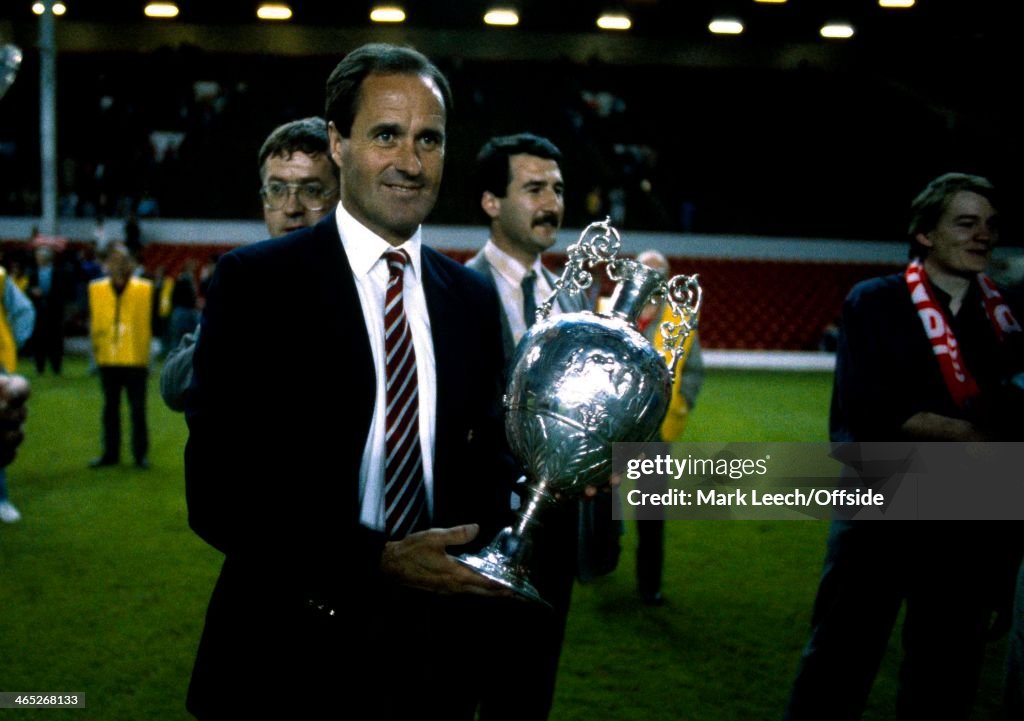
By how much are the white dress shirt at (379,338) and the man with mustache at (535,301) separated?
2.52 feet

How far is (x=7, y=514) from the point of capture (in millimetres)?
5379

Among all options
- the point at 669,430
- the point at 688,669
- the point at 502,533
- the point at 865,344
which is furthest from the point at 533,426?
the point at 669,430

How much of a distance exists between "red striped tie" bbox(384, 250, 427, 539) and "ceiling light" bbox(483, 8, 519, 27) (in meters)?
Result: 18.4

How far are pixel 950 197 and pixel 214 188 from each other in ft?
56.9

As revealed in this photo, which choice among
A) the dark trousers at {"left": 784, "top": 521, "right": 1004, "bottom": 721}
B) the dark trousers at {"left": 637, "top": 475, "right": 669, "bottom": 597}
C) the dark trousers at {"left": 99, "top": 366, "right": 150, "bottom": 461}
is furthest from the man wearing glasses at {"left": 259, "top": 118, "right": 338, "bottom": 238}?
the dark trousers at {"left": 99, "top": 366, "right": 150, "bottom": 461}

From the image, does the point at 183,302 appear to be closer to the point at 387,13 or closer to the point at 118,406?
the point at 118,406

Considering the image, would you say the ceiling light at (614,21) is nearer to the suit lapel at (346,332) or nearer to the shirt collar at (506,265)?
the shirt collar at (506,265)

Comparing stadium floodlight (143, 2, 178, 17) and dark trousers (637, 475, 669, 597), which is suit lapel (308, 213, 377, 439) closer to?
dark trousers (637, 475, 669, 597)

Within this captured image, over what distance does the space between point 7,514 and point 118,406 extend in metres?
1.61

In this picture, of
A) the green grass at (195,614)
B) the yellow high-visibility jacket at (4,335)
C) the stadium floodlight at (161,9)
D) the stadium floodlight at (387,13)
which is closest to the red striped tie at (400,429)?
the green grass at (195,614)

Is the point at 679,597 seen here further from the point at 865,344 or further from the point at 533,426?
the point at 533,426

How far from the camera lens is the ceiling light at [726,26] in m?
17.9

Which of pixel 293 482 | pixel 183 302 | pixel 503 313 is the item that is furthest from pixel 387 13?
pixel 293 482

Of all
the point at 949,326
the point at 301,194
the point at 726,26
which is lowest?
the point at 949,326
